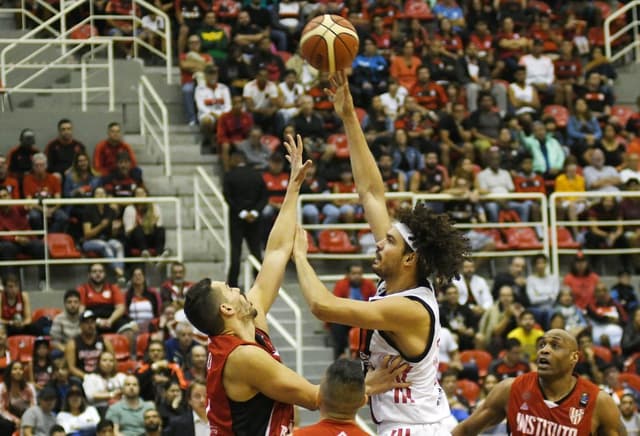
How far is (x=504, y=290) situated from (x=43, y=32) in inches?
354

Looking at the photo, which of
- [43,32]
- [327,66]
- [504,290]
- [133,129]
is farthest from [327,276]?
[327,66]

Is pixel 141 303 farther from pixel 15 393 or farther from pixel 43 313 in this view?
pixel 15 393

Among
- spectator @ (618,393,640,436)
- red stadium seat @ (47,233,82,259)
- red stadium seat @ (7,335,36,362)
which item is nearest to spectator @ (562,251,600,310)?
spectator @ (618,393,640,436)

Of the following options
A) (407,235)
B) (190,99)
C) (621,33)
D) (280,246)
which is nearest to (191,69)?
(190,99)

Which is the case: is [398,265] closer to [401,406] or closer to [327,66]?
[401,406]

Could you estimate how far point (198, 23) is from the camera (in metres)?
21.1

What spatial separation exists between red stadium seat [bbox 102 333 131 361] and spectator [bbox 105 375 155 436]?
1.39m

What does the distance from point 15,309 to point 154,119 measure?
4938 millimetres

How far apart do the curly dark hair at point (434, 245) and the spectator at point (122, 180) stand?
33.3 ft

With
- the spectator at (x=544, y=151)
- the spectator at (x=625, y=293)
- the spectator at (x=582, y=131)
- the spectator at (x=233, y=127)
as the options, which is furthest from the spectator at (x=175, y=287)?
the spectator at (x=582, y=131)

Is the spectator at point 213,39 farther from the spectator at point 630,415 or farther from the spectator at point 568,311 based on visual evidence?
the spectator at point 630,415

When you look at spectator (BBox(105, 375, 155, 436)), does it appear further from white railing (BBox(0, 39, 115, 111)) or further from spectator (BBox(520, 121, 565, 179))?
spectator (BBox(520, 121, 565, 179))

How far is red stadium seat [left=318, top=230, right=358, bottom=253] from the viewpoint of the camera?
17.1 metres

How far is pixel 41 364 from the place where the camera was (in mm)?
14242
